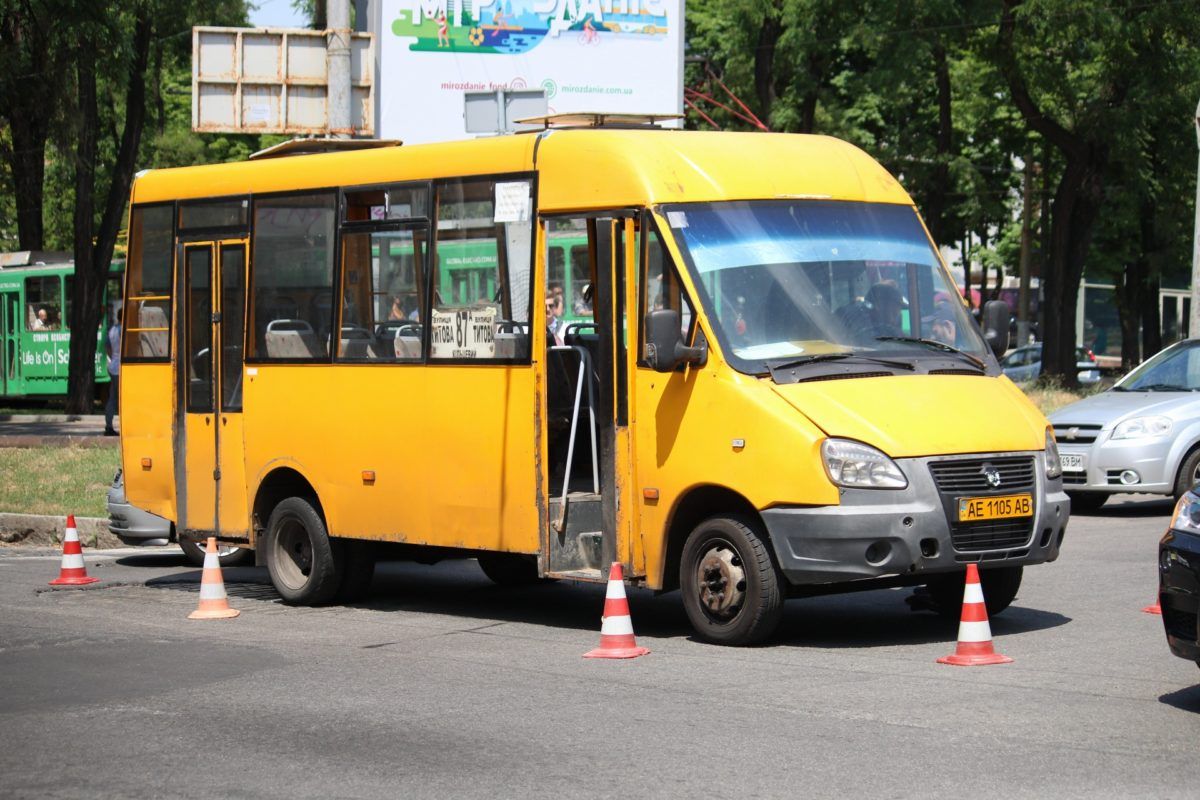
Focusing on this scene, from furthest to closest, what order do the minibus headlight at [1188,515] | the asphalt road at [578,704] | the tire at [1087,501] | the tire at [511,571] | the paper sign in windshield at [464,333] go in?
the tire at [1087,501]
the tire at [511,571]
the paper sign in windshield at [464,333]
the minibus headlight at [1188,515]
the asphalt road at [578,704]

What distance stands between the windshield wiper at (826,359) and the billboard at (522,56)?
20.0 metres

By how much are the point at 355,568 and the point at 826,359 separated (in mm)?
4198

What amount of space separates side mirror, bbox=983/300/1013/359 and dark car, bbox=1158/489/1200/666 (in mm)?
3074

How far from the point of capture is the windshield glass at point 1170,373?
1795 cm

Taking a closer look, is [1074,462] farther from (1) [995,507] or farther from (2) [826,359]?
(2) [826,359]

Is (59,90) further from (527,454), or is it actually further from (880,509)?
(880,509)

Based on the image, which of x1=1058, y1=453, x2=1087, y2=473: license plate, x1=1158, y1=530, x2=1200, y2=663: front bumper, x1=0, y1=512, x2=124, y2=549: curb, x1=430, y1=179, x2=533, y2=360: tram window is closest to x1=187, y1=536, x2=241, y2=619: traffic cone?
x1=430, y1=179, x2=533, y2=360: tram window

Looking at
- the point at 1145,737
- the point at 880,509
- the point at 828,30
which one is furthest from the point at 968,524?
the point at 828,30

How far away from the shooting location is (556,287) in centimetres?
1156

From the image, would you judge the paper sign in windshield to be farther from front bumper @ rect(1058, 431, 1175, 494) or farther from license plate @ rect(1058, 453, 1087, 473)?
license plate @ rect(1058, 453, 1087, 473)

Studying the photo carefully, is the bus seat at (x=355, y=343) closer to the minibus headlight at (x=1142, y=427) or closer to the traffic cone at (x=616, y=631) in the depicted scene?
the traffic cone at (x=616, y=631)

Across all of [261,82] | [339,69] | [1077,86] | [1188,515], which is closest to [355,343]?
[1188,515]

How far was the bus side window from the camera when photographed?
34.0ft

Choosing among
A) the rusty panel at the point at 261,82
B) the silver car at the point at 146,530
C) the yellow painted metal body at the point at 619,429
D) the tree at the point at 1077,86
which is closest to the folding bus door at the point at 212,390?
the yellow painted metal body at the point at 619,429
